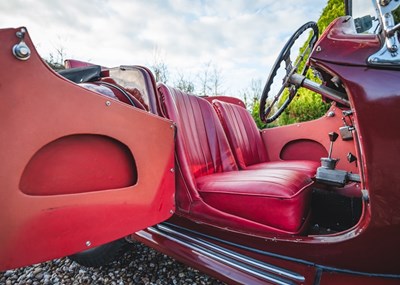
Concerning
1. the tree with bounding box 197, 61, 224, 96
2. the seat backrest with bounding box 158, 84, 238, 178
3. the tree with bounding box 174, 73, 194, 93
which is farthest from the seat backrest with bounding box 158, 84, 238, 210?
the tree with bounding box 197, 61, 224, 96

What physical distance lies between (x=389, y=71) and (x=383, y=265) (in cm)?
63

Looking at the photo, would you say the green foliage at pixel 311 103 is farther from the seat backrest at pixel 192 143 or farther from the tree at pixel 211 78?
the tree at pixel 211 78

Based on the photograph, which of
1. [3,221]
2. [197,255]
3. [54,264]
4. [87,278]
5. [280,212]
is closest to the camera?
[3,221]

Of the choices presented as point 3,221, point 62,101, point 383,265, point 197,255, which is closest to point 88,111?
point 62,101

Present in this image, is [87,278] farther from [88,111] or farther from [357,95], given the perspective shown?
[357,95]

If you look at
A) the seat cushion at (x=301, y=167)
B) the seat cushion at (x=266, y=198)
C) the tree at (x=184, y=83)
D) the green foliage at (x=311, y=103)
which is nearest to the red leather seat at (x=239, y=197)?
the seat cushion at (x=266, y=198)

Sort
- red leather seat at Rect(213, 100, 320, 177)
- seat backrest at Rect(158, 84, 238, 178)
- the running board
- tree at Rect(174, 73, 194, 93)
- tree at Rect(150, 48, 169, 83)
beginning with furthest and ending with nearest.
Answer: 1. tree at Rect(174, 73, 194, 93)
2. tree at Rect(150, 48, 169, 83)
3. red leather seat at Rect(213, 100, 320, 177)
4. seat backrest at Rect(158, 84, 238, 178)
5. the running board

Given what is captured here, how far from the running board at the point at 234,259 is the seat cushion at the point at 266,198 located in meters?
0.17

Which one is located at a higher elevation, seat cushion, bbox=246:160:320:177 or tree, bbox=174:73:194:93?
tree, bbox=174:73:194:93

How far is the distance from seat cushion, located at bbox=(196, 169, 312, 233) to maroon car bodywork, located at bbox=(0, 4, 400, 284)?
50 millimetres

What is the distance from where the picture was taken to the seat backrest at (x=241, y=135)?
6.68ft

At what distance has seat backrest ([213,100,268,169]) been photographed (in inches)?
80.2

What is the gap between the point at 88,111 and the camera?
769mm

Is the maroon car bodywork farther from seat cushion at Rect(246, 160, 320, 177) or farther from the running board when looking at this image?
seat cushion at Rect(246, 160, 320, 177)
